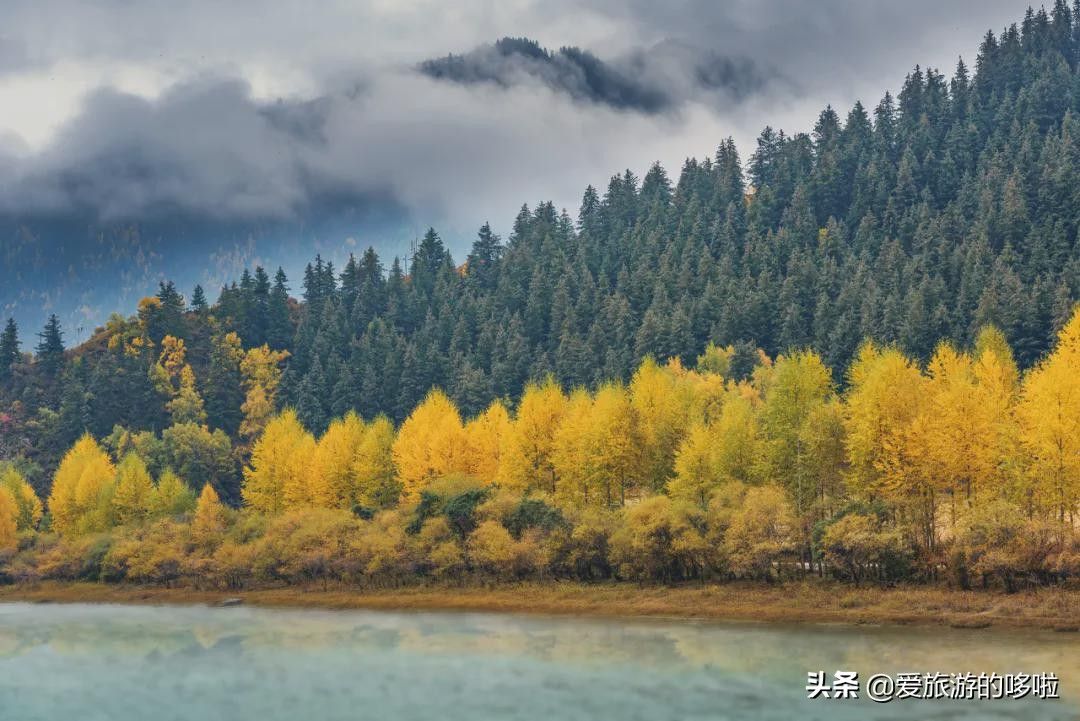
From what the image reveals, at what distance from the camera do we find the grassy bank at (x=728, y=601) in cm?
5734

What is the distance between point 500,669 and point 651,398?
1739 inches

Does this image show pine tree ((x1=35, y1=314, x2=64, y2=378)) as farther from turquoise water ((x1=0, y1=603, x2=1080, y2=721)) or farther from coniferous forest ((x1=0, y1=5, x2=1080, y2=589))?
turquoise water ((x1=0, y1=603, x2=1080, y2=721))

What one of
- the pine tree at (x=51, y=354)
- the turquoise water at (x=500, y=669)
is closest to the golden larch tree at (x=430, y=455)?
the turquoise water at (x=500, y=669)

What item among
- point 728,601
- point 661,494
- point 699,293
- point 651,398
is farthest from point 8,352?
point 728,601

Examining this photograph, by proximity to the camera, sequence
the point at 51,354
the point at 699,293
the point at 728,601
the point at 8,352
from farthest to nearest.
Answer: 1. the point at 8,352
2. the point at 51,354
3. the point at 699,293
4. the point at 728,601

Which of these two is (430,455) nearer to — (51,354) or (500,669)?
(500,669)

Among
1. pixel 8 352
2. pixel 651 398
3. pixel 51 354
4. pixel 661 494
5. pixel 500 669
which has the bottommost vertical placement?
pixel 500 669

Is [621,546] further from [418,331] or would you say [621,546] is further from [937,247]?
[418,331]

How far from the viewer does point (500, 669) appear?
2144 inches

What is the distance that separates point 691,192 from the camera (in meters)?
193

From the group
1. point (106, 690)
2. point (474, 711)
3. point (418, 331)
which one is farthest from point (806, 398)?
point (418, 331)

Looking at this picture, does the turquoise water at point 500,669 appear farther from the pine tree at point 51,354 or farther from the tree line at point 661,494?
the pine tree at point 51,354

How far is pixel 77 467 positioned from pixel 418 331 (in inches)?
2497

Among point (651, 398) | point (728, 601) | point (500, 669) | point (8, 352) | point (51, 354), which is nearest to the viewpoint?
point (500, 669)
